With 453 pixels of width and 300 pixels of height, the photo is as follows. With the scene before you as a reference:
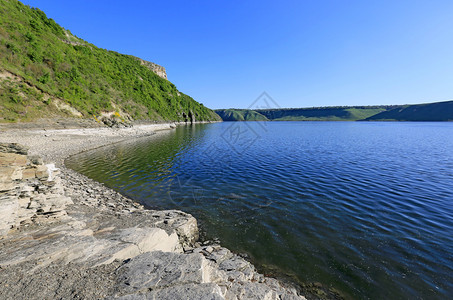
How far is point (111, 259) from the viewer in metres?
6.31

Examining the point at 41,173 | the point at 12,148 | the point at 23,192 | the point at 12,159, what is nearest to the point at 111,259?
the point at 23,192

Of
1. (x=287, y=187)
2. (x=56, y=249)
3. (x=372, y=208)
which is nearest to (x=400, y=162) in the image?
(x=372, y=208)

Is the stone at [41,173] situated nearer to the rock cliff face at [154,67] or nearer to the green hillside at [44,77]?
the green hillside at [44,77]

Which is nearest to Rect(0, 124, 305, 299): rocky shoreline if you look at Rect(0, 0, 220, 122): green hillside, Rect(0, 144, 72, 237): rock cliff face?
Rect(0, 144, 72, 237): rock cliff face

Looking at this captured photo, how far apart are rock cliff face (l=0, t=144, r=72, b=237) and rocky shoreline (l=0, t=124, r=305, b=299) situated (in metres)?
0.06

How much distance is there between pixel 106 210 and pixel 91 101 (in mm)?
60866

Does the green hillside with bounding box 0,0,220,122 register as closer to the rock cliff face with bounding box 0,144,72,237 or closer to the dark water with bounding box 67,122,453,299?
the dark water with bounding box 67,122,453,299

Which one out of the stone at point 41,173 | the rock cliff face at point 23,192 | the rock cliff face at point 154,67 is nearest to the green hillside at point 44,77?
the stone at point 41,173

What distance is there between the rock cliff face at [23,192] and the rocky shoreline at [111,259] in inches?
2.4

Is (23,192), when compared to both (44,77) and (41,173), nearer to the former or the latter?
(41,173)

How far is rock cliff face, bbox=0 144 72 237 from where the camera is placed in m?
8.00

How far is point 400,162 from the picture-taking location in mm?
27094

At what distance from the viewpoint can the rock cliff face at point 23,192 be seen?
26.2 ft

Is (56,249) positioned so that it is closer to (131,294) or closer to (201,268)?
(131,294)
